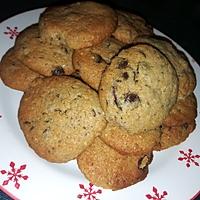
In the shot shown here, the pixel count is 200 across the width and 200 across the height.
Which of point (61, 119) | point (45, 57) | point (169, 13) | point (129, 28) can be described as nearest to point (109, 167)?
point (61, 119)

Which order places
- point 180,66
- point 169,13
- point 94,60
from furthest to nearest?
point 169,13 < point 180,66 < point 94,60

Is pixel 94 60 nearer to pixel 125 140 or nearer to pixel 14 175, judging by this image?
pixel 125 140

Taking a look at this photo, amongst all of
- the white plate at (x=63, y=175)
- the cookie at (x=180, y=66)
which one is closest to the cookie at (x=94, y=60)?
the cookie at (x=180, y=66)

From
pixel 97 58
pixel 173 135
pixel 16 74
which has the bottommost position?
pixel 173 135

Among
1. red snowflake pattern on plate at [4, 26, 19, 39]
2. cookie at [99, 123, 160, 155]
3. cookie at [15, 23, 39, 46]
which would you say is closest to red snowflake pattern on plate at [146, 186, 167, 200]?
cookie at [99, 123, 160, 155]

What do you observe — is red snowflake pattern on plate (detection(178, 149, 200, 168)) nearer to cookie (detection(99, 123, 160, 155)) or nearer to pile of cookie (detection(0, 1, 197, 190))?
pile of cookie (detection(0, 1, 197, 190))

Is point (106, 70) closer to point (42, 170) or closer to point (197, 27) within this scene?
point (42, 170)
